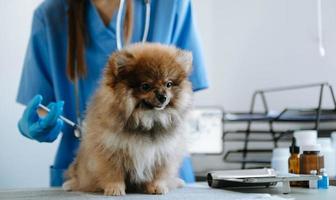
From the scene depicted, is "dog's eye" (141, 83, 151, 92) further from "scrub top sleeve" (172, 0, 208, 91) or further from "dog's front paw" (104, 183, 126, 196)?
"scrub top sleeve" (172, 0, 208, 91)

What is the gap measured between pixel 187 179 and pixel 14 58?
34.3 inches

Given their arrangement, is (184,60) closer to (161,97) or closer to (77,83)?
(161,97)

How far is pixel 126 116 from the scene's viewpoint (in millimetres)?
954

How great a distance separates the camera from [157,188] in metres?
1.00

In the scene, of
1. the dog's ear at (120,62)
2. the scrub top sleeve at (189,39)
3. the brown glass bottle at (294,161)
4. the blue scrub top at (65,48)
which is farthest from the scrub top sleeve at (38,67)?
the brown glass bottle at (294,161)

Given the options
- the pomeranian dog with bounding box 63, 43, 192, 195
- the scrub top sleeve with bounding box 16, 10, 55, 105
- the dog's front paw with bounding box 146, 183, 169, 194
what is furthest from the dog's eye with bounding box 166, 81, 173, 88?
the scrub top sleeve with bounding box 16, 10, 55, 105

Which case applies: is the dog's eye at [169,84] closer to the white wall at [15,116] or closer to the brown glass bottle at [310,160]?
the brown glass bottle at [310,160]

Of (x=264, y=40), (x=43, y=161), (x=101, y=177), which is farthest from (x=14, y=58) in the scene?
(x=264, y=40)

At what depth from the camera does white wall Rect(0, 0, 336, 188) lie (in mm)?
1724

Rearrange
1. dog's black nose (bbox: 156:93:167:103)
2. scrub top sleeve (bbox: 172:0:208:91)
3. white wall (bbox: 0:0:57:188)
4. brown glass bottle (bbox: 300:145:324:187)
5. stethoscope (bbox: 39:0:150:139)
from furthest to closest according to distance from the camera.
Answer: white wall (bbox: 0:0:57:188)
scrub top sleeve (bbox: 172:0:208:91)
stethoscope (bbox: 39:0:150:139)
brown glass bottle (bbox: 300:145:324:187)
dog's black nose (bbox: 156:93:167:103)

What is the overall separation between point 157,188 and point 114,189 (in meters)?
0.10

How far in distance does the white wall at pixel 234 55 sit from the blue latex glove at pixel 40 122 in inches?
21.1

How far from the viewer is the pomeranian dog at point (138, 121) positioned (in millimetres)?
932

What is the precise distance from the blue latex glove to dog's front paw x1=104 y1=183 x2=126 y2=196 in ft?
0.87
